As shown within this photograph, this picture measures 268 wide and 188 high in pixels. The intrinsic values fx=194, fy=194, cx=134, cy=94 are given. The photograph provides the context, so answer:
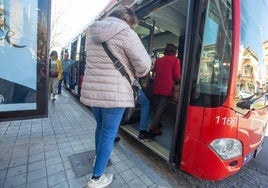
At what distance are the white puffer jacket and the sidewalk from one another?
1.01 meters

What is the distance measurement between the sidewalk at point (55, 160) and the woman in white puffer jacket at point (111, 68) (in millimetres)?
595

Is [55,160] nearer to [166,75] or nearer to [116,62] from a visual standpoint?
[116,62]

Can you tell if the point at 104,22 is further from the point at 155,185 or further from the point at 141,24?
the point at 141,24

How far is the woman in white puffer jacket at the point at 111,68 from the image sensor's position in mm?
1699

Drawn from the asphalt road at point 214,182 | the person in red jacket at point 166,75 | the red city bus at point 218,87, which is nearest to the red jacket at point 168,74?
the person in red jacket at point 166,75

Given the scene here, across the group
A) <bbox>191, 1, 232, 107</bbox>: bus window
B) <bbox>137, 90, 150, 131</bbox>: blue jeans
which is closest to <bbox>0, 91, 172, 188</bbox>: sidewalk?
<bbox>137, 90, 150, 131</bbox>: blue jeans

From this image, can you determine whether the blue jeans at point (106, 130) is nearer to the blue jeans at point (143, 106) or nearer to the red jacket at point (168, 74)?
the blue jeans at point (143, 106)

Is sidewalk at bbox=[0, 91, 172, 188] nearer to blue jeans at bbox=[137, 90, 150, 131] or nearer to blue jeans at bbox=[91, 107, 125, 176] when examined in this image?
blue jeans at bbox=[91, 107, 125, 176]

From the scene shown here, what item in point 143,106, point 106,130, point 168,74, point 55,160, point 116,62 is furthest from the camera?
point 168,74

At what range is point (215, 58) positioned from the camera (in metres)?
1.99

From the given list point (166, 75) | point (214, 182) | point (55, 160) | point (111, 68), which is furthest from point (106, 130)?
point (166, 75)

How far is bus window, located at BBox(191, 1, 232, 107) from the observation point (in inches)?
76.8

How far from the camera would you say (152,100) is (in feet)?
17.0

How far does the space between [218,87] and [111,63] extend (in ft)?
3.61
